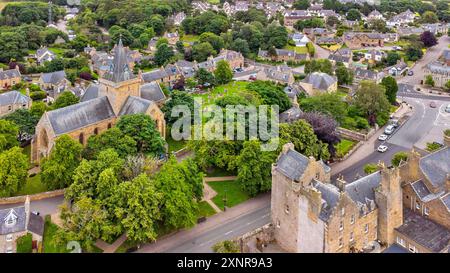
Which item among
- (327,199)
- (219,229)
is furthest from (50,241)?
(327,199)

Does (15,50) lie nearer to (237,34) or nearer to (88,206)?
(237,34)

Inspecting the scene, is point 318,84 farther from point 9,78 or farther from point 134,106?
point 9,78

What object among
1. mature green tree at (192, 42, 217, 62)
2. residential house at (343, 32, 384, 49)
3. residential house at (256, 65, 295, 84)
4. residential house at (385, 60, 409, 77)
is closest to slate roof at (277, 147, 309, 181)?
residential house at (256, 65, 295, 84)

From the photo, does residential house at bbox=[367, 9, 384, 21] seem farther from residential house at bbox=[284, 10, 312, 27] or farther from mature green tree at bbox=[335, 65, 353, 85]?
mature green tree at bbox=[335, 65, 353, 85]

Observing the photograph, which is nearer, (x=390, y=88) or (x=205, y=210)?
(x=205, y=210)

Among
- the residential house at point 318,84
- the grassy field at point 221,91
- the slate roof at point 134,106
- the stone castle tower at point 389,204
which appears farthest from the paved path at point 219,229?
the residential house at point 318,84

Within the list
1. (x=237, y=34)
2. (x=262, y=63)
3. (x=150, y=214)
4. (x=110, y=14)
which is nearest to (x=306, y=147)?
(x=150, y=214)
